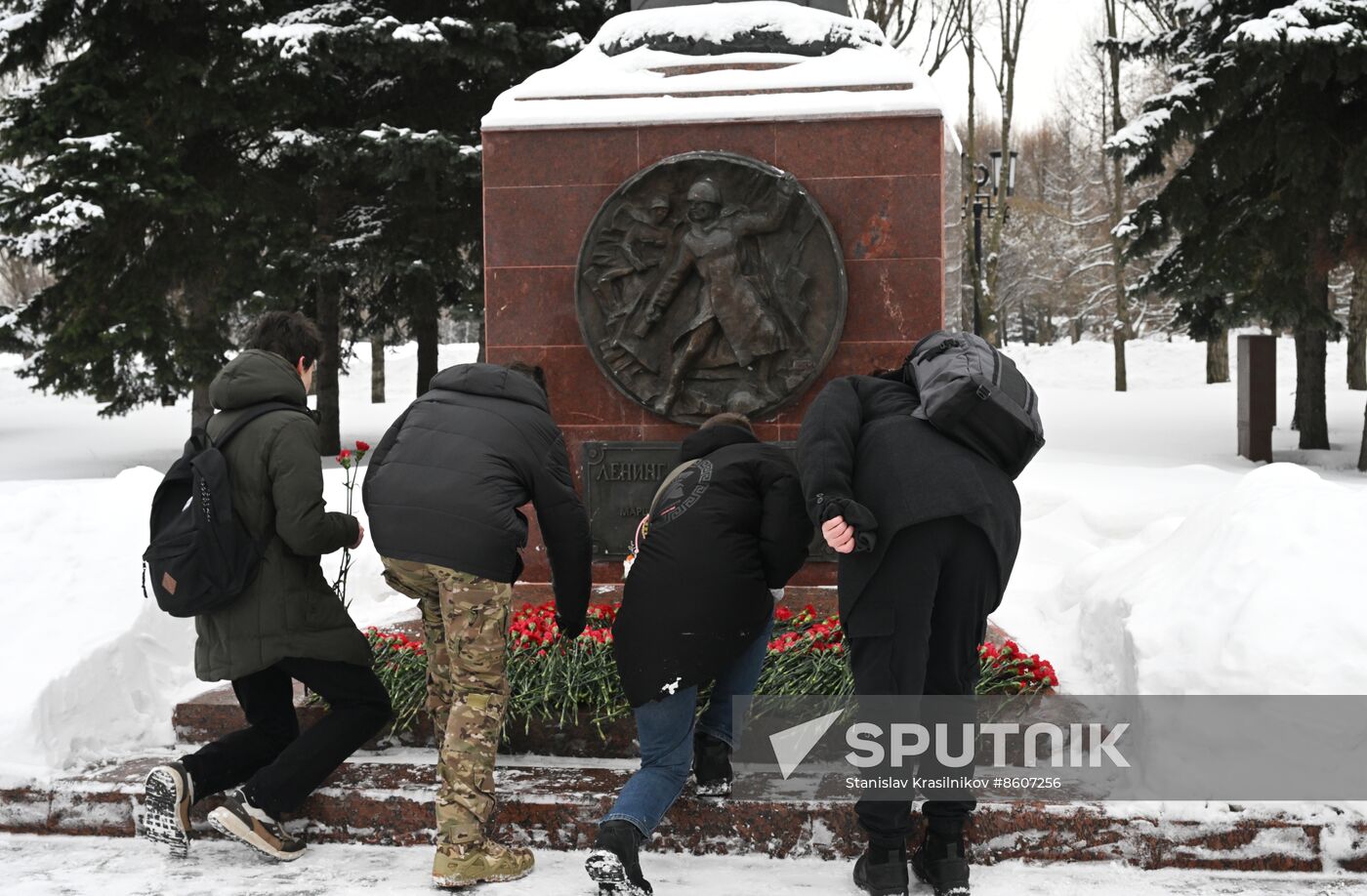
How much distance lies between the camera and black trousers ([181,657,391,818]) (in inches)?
163

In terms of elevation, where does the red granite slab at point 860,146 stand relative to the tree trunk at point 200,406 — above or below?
above

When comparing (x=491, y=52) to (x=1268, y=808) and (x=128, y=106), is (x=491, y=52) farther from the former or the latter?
(x=1268, y=808)

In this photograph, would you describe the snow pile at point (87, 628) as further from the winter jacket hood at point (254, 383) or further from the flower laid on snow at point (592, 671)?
the winter jacket hood at point (254, 383)

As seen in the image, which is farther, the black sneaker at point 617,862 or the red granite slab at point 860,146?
the red granite slab at point 860,146

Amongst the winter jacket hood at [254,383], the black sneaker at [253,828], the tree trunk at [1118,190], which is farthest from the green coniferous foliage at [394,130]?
the tree trunk at [1118,190]

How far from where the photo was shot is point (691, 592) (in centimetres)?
381

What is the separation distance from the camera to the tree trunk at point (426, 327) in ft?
56.6

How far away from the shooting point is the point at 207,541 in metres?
4.03

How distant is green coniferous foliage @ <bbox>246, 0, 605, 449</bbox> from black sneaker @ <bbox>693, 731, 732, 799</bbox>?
1176 centimetres

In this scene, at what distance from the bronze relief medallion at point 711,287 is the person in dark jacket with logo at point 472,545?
6.98 feet

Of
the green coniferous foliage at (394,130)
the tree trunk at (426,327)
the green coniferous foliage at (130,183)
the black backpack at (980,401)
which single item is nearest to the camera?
the black backpack at (980,401)

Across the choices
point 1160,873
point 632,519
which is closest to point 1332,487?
point 1160,873

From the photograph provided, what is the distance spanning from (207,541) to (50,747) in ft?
4.45

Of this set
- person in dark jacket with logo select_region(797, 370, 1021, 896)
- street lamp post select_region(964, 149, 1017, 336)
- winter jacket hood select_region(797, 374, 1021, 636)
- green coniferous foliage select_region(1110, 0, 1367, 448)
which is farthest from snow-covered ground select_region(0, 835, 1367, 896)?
street lamp post select_region(964, 149, 1017, 336)
